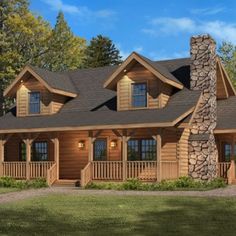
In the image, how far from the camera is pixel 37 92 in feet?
107

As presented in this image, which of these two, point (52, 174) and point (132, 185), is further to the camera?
point (52, 174)

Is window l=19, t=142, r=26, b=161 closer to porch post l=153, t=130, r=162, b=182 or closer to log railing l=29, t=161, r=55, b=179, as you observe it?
log railing l=29, t=161, r=55, b=179

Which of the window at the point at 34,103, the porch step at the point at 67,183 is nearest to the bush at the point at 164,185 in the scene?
the porch step at the point at 67,183

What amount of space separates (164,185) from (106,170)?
4051 mm

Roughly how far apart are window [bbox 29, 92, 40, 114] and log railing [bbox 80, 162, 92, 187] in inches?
259

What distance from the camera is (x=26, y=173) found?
29266 mm

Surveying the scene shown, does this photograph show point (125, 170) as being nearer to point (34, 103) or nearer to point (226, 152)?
point (226, 152)

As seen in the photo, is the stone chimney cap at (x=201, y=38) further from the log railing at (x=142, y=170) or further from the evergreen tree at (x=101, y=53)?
the evergreen tree at (x=101, y=53)

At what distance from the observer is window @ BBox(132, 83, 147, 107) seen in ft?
95.8

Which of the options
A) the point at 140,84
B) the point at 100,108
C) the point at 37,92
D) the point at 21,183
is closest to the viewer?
the point at 21,183

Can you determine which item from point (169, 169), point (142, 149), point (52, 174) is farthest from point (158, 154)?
point (52, 174)

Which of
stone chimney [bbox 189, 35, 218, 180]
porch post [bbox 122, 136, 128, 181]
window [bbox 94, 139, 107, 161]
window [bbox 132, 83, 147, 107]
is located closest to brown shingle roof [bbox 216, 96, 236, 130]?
stone chimney [bbox 189, 35, 218, 180]

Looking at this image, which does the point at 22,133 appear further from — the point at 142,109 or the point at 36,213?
the point at 36,213

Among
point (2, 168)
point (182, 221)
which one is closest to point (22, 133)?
point (2, 168)
